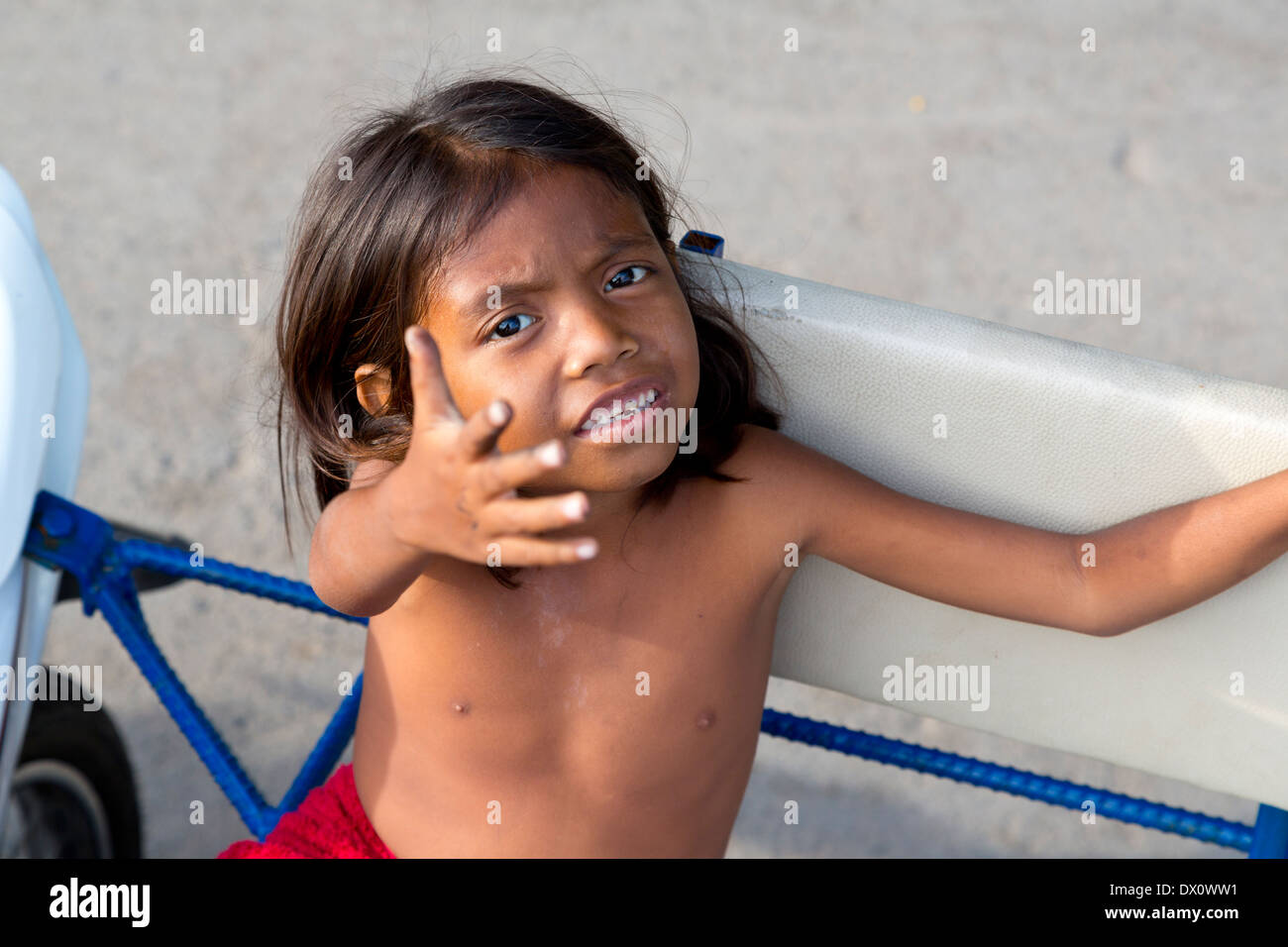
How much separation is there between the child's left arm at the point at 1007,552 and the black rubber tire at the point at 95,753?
2.24ft

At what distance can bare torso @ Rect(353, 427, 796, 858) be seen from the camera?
897 mm

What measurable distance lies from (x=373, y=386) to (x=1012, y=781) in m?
0.58

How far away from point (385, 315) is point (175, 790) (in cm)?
80

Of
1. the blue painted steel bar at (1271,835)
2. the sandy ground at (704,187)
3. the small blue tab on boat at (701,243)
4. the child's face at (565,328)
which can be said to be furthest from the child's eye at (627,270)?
the sandy ground at (704,187)

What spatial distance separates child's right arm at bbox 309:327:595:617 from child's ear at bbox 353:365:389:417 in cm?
13

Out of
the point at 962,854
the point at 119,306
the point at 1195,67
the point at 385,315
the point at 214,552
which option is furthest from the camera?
the point at 1195,67

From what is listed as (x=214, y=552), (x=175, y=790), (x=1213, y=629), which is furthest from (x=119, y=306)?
(x=1213, y=629)

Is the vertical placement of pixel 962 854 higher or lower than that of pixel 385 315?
lower

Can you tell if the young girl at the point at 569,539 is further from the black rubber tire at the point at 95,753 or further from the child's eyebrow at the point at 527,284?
the black rubber tire at the point at 95,753

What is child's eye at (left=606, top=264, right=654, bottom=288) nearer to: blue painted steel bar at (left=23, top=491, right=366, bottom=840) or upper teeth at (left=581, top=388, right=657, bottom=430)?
upper teeth at (left=581, top=388, right=657, bottom=430)

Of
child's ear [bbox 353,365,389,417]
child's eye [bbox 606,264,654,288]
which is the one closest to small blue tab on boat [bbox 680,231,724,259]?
child's eye [bbox 606,264,654,288]

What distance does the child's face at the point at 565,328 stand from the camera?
0.75 m
